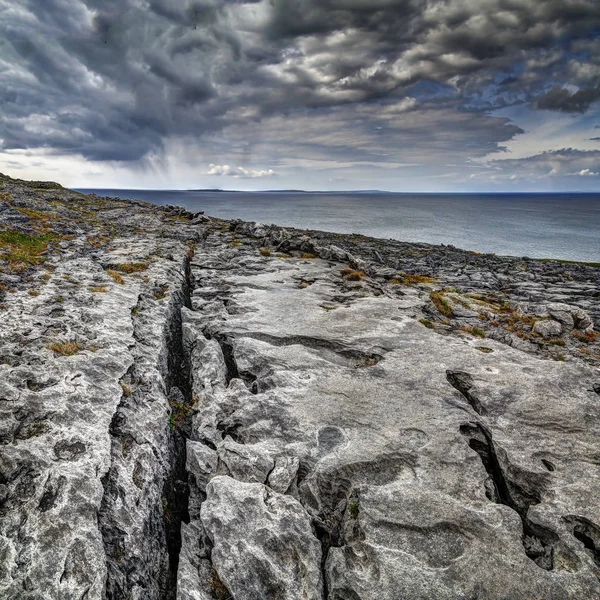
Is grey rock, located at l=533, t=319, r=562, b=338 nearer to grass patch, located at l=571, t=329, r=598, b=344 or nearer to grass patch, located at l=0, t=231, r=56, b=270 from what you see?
grass patch, located at l=571, t=329, r=598, b=344

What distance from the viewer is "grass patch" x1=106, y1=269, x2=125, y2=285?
25.9 m

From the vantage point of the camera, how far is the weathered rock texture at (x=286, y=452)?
913 centimetres

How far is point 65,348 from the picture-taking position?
15.6m

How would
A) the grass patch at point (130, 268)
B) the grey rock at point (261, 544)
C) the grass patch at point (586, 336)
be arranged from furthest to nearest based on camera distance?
the grass patch at point (130, 268), the grass patch at point (586, 336), the grey rock at point (261, 544)

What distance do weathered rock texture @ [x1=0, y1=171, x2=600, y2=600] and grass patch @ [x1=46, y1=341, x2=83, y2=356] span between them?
0.09 m

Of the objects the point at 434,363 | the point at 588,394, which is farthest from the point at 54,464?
the point at 588,394

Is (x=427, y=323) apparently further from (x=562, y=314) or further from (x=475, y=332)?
(x=562, y=314)

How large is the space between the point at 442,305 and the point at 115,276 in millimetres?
25039

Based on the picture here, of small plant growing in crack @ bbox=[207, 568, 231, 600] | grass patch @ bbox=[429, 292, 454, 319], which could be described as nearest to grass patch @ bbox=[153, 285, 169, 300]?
small plant growing in crack @ bbox=[207, 568, 231, 600]

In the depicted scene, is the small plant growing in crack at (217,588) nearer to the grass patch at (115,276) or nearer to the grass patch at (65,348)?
the grass patch at (65,348)

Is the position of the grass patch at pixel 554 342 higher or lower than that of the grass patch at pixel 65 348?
lower

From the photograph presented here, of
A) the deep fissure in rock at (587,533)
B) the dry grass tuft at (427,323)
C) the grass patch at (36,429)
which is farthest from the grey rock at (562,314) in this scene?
the grass patch at (36,429)

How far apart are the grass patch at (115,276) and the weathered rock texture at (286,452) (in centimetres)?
155

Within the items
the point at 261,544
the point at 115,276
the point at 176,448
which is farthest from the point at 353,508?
the point at 115,276
